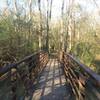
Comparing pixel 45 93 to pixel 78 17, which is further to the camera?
pixel 78 17

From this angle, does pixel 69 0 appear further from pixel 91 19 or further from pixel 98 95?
pixel 91 19

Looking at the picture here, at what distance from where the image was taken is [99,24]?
1570 inches

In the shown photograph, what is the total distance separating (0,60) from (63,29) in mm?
12772

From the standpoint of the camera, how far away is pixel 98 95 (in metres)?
2.84

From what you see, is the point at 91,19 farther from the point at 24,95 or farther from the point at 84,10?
the point at 24,95

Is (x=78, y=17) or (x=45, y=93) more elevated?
(x=78, y=17)

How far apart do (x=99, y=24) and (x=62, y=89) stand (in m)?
34.0

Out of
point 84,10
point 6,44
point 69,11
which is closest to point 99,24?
point 84,10

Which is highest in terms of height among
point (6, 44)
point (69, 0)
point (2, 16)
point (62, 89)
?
point (69, 0)

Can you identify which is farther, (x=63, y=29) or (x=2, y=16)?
(x=63, y=29)

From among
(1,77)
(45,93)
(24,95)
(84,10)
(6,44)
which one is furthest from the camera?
(84,10)

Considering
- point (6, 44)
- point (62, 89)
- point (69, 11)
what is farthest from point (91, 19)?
point (62, 89)

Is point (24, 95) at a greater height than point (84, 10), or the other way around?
point (84, 10)

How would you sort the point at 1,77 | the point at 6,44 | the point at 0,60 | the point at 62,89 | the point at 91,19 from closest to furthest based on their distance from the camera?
the point at 1,77
the point at 62,89
the point at 0,60
the point at 6,44
the point at 91,19
